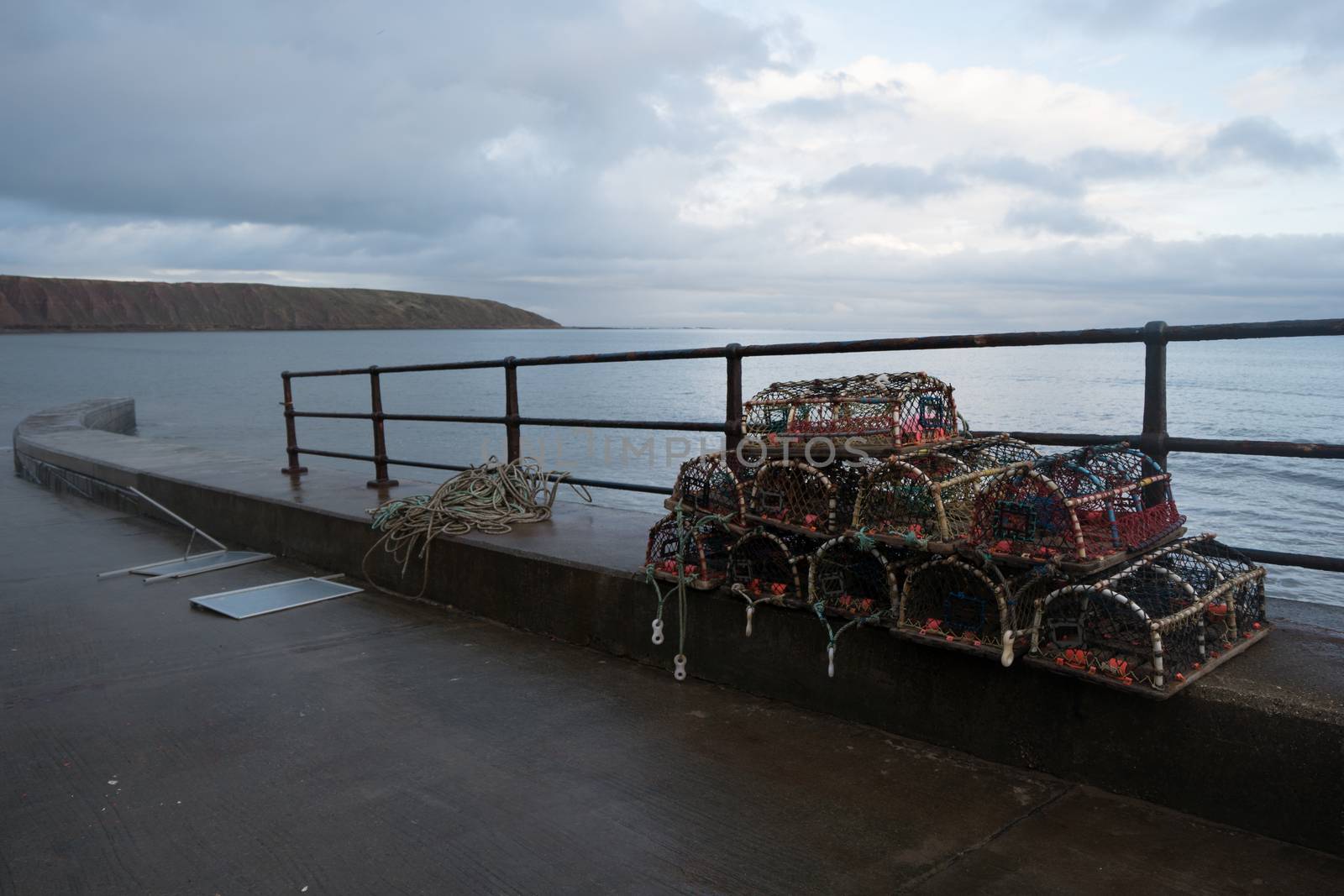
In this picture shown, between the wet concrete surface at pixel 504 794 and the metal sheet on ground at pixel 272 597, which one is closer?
the wet concrete surface at pixel 504 794

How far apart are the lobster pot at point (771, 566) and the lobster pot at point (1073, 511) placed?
2.34ft

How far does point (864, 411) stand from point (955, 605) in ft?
2.88

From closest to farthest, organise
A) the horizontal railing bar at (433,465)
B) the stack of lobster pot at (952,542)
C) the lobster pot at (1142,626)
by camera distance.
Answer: the lobster pot at (1142,626), the stack of lobster pot at (952,542), the horizontal railing bar at (433,465)

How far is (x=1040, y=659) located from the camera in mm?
2549

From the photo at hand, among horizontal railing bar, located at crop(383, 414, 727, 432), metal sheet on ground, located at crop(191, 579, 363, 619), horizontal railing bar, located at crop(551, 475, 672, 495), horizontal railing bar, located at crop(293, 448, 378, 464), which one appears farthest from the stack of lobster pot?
horizontal railing bar, located at crop(293, 448, 378, 464)

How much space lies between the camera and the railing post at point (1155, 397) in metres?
3.04

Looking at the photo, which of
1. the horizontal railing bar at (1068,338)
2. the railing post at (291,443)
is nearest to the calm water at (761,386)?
the railing post at (291,443)

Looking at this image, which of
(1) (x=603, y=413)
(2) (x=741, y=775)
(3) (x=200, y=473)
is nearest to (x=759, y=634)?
(2) (x=741, y=775)

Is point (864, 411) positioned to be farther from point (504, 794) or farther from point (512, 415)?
point (512, 415)

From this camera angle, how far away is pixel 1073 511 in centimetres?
250

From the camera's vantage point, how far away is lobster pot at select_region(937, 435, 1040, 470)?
330 centimetres

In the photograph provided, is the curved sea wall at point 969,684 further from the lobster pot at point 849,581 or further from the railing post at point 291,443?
the railing post at point 291,443

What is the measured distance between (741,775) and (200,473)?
→ 678cm

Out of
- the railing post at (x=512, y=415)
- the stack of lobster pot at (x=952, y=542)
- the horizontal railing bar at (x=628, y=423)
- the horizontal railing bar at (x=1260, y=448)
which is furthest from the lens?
the railing post at (x=512, y=415)
